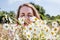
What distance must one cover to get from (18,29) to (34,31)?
0.11 meters

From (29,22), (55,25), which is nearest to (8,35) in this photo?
(29,22)

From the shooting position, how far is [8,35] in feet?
5.31

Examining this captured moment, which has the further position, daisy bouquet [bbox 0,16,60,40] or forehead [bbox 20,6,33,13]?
forehead [bbox 20,6,33,13]

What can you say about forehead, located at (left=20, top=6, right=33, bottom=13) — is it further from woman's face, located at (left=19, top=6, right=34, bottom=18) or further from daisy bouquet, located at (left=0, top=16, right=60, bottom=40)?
daisy bouquet, located at (left=0, top=16, right=60, bottom=40)

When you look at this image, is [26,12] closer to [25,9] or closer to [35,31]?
[25,9]

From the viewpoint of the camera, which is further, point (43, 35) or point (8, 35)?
point (8, 35)

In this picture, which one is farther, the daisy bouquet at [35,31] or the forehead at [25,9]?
the forehead at [25,9]


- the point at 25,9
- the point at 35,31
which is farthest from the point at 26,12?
the point at 35,31

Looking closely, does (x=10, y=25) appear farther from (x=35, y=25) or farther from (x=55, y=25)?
(x=55, y=25)

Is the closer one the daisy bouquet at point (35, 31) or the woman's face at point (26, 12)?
the daisy bouquet at point (35, 31)

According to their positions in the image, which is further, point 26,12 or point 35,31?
point 26,12

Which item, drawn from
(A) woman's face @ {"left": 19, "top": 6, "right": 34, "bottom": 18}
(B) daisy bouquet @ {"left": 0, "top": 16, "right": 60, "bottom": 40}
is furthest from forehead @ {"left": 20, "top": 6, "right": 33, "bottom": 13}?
(B) daisy bouquet @ {"left": 0, "top": 16, "right": 60, "bottom": 40}

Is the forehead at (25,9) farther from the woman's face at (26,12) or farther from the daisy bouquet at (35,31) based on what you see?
the daisy bouquet at (35,31)

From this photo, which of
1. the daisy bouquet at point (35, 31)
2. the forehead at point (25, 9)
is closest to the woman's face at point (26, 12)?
the forehead at point (25, 9)
